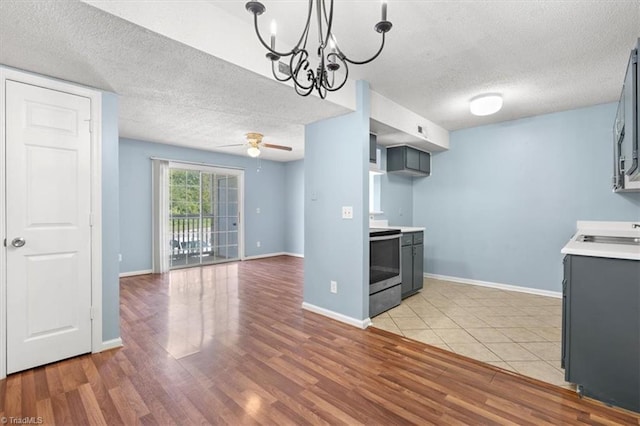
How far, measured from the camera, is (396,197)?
5.04 m

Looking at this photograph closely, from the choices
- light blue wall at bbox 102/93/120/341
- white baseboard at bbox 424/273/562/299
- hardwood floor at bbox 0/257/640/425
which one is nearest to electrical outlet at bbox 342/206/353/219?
→ hardwood floor at bbox 0/257/640/425

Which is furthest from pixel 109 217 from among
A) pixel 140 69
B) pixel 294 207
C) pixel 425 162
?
pixel 294 207

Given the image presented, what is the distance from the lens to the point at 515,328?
2.96 m

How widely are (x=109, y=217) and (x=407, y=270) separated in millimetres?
3378

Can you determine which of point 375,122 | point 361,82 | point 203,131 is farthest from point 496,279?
point 203,131

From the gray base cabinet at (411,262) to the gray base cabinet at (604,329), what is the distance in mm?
1957

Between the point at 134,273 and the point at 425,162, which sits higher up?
the point at 425,162

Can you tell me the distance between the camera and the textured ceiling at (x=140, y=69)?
1.67 metres

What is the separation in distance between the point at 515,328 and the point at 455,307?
2.32ft

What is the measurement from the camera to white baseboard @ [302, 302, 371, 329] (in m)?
2.99

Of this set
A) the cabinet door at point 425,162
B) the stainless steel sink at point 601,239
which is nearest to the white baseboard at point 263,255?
the cabinet door at point 425,162

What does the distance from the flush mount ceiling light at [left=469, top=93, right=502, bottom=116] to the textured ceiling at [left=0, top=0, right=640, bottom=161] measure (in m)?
0.09

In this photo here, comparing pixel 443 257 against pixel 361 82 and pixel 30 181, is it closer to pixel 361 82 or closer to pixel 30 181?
pixel 361 82

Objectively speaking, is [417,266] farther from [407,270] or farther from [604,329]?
[604,329]
